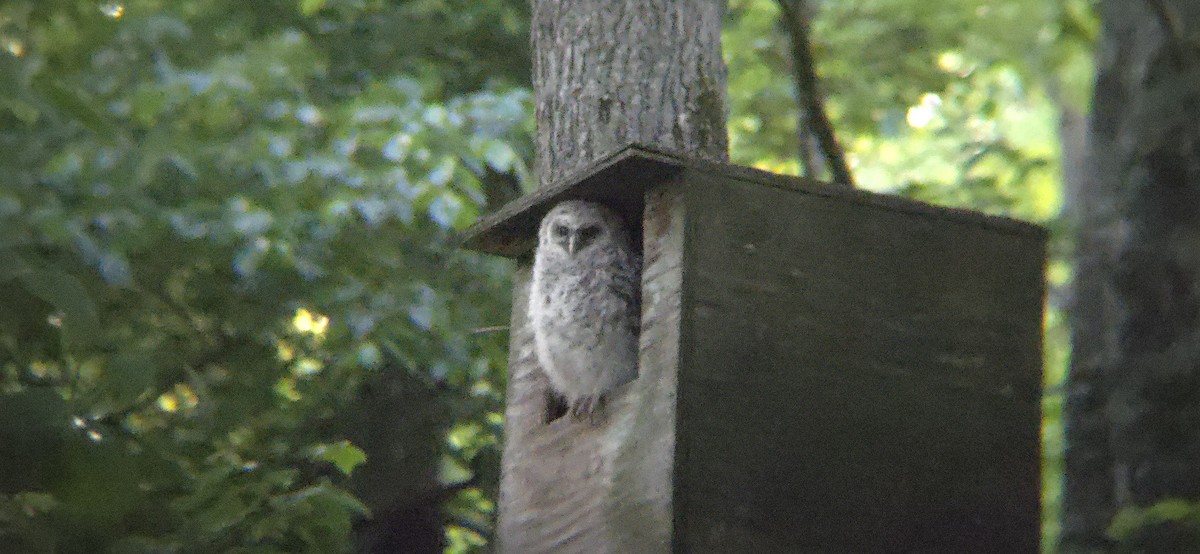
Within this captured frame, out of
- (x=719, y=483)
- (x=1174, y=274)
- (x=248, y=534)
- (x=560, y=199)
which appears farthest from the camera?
(x=1174, y=274)

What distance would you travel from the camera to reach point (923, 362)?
243 centimetres

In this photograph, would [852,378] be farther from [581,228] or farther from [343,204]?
[343,204]

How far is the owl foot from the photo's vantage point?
2.51 m

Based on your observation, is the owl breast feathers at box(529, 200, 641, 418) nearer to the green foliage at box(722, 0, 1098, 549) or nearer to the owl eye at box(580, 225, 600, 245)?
the owl eye at box(580, 225, 600, 245)

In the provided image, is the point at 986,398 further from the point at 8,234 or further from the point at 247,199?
the point at 247,199

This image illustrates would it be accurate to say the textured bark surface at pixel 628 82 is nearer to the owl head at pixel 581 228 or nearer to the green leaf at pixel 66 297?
the owl head at pixel 581 228

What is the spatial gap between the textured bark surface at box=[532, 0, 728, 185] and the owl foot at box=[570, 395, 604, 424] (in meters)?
0.76

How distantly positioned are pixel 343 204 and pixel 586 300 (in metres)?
1.98

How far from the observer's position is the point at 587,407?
255cm

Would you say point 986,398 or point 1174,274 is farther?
point 1174,274

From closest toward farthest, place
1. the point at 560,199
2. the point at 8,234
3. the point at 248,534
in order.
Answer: the point at 8,234 → the point at 560,199 → the point at 248,534

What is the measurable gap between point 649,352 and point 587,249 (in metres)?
0.48

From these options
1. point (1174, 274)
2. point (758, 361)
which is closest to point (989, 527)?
point (758, 361)

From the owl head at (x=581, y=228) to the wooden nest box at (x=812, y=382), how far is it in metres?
0.15
